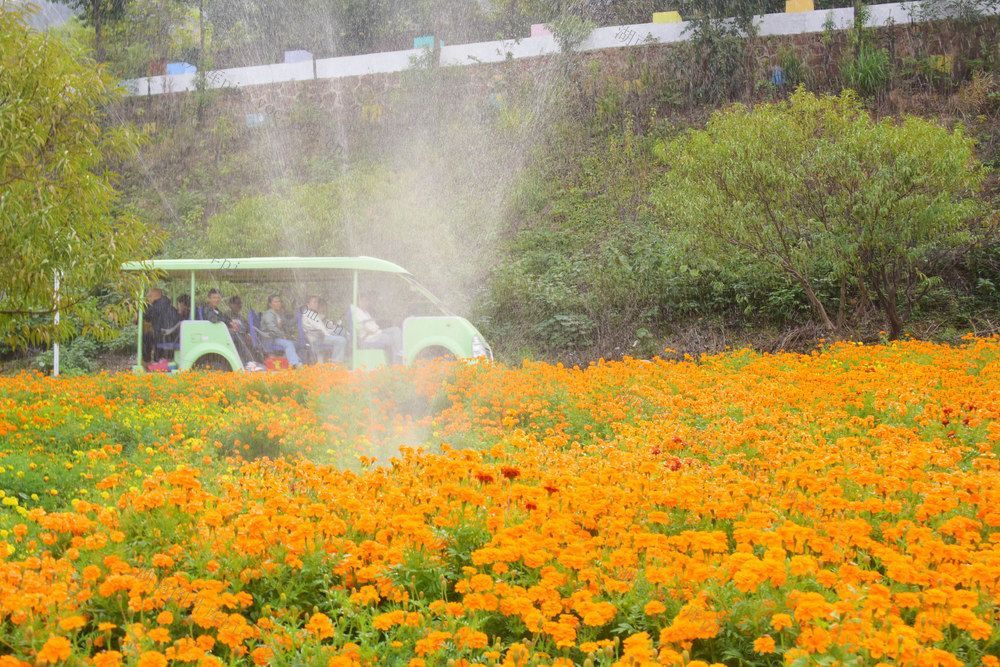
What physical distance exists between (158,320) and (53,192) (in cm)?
593

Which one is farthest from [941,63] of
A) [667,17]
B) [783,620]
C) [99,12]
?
[99,12]

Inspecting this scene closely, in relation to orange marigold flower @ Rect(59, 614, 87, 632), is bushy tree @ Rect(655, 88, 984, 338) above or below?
above

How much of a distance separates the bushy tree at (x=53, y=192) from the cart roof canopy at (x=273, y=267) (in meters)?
4.24

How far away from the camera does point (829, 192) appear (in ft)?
41.5

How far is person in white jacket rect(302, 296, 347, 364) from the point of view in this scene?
12344 millimetres

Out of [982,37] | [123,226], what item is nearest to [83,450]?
[123,226]

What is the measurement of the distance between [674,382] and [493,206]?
52.6 ft

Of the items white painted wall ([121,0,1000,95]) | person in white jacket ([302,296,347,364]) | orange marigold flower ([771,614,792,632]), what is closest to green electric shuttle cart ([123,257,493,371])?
person in white jacket ([302,296,347,364])

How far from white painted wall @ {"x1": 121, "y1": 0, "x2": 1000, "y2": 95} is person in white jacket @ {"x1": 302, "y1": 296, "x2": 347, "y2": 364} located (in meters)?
19.2

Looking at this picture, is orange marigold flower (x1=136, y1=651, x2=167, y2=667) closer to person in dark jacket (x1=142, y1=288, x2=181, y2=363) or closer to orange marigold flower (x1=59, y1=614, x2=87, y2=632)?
orange marigold flower (x1=59, y1=614, x2=87, y2=632)

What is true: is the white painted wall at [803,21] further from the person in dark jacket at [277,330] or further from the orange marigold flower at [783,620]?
the orange marigold flower at [783,620]

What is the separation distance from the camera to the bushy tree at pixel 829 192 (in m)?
11.7

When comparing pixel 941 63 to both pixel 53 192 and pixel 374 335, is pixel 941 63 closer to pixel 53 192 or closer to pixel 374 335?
pixel 374 335

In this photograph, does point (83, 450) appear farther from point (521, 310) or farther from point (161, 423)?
point (521, 310)
